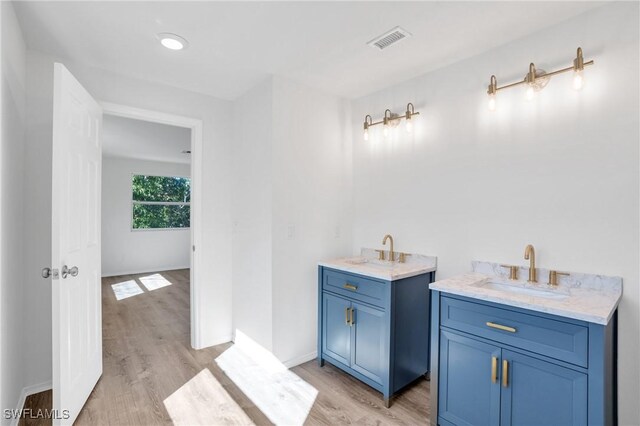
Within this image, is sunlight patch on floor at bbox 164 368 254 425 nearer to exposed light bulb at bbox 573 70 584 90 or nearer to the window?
exposed light bulb at bbox 573 70 584 90

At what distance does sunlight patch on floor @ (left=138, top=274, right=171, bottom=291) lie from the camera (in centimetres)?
556

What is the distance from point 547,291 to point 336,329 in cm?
146

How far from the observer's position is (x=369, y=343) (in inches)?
91.4

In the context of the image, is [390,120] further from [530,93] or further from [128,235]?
[128,235]

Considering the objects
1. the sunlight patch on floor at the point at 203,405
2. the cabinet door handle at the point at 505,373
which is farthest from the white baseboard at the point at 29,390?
the cabinet door handle at the point at 505,373

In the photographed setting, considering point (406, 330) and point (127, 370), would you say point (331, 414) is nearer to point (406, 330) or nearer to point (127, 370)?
point (406, 330)

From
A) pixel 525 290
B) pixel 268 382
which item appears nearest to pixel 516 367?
pixel 525 290

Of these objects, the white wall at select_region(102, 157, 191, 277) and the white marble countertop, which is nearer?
the white marble countertop

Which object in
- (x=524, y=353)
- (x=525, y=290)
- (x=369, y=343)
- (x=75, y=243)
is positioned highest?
(x=75, y=243)

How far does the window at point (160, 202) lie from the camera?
6.83m

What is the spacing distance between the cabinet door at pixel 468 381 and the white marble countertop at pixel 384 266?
499 millimetres

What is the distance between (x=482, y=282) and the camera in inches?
80.1

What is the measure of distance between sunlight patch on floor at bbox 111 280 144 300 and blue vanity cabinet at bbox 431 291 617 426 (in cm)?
470

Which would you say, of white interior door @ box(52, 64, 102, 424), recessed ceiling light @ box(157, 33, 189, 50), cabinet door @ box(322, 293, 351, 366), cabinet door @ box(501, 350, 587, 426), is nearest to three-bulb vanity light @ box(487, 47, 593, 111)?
cabinet door @ box(501, 350, 587, 426)
